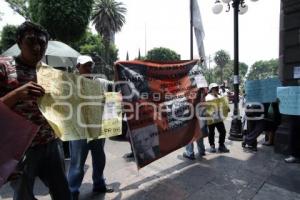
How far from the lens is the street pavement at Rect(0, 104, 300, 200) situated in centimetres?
→ 419

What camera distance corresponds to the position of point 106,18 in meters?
53.4

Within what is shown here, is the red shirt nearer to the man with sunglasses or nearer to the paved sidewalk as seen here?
the man with sunglasses

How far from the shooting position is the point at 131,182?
4668 mm

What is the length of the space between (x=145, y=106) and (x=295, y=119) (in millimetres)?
3546

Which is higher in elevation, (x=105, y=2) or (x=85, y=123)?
(x=105, y=2)

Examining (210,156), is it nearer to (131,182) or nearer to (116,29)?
(131,182)

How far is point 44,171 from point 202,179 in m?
2.91

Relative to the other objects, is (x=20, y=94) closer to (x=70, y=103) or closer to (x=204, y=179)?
(x=70, y=103)

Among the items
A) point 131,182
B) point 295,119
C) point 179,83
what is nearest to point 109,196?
point 131,182

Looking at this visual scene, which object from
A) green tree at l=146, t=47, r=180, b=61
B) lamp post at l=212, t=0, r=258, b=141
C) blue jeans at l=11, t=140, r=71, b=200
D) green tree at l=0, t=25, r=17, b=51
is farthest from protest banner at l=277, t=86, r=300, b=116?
green tree at l=146, t=47, r=180, b=61

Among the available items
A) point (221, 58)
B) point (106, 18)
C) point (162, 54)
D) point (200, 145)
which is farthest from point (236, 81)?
point (221, 58)

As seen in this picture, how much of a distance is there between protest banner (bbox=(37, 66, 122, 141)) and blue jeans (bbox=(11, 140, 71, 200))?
0.16 m

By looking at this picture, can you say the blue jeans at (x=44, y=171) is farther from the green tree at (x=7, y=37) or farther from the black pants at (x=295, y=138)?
the green tree at (x=7, y=37)

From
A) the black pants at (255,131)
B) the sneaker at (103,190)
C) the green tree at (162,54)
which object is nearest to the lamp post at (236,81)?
the black pants at (255,131)
